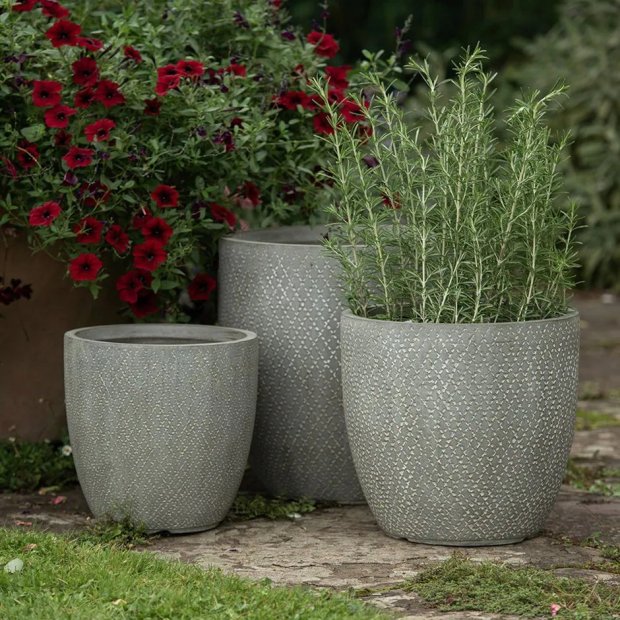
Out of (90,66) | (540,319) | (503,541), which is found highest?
(90,66)

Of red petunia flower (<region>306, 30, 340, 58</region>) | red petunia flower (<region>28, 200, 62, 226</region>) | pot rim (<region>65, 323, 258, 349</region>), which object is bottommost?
pot rim (<region>65, 323, 258, 349</region>)

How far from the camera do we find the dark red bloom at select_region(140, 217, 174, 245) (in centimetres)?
405

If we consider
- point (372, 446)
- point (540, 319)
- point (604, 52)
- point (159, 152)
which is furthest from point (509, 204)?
point (604, 52)

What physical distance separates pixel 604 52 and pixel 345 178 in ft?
20.1

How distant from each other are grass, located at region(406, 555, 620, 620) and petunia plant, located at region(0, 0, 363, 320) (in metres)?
1.38

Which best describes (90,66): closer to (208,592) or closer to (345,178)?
(345,178)

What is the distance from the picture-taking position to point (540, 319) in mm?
3693

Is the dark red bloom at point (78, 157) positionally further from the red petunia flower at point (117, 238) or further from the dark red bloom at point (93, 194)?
the red petunia flower at point (117, 238)

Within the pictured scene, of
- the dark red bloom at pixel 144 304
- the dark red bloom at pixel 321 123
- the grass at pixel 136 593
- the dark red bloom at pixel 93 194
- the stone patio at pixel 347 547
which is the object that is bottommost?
the stone patio at pixel 347 547

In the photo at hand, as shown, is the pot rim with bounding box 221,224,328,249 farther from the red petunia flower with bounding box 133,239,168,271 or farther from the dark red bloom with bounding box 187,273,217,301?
the red petunia flower with bounding box 133,239,168,271

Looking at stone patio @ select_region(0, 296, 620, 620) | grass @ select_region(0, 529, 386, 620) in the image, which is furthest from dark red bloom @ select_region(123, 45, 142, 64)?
grass @ select_region(0, 529, 386, 620)

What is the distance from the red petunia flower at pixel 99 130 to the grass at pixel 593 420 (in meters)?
2.52

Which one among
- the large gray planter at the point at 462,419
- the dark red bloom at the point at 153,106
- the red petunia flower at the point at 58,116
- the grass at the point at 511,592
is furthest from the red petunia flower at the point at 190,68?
the grass at the point at 511,592

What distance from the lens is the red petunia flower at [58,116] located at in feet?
13.0
